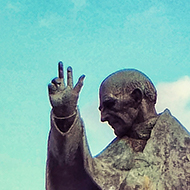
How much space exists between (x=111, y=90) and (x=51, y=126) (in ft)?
4.58

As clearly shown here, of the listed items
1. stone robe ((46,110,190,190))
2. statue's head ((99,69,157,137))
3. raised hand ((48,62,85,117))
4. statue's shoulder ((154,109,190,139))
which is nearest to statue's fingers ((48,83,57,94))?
raised hand ((48,62,85,117))

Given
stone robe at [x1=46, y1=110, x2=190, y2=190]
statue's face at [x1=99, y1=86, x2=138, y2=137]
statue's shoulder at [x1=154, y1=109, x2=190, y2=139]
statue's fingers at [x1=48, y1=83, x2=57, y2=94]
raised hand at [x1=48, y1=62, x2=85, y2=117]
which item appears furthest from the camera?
statue's face at [x1=99, y1=86, x2=138, y2=137]

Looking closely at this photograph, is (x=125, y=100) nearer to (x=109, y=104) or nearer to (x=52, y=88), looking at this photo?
(x=109, y=104)

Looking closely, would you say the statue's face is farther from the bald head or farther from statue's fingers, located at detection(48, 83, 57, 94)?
statue's fingers, located at detection(48, 83, 57, 94)

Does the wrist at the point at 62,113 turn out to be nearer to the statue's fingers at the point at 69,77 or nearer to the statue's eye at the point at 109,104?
the statue's fingers at the point at 69,77

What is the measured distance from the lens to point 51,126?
316 inches

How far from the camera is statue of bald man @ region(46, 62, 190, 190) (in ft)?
26.2

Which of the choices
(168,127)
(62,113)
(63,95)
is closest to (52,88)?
(63,95)

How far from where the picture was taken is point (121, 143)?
9.12 meters

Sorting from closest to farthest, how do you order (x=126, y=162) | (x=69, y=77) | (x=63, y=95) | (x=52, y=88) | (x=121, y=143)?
(x=63, y=95)
(x=52, y=88)
(x=69, y=77)
(x=126, y=162)
(x=121, y=143)

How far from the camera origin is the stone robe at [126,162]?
8133 mm

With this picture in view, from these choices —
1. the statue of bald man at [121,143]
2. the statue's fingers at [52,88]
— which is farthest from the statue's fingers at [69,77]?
the statue's fingers at [52,88]

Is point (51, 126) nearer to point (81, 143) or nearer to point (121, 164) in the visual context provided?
point (81, 143)

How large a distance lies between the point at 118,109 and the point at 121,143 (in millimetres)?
543
